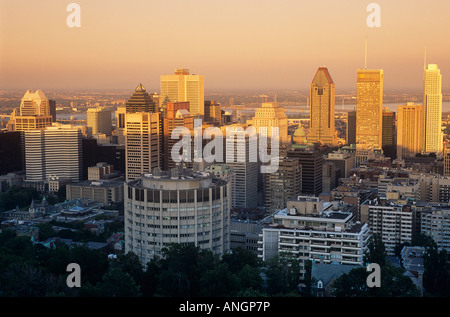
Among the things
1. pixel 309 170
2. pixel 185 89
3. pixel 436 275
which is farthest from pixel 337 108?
pixel 436 275

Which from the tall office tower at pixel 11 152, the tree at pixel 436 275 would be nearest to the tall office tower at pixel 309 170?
the tree at pixel 436 275

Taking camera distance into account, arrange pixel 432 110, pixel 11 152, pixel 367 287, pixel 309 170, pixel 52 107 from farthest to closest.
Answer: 1. pixel 432 110
2. pixel 52 107
3. pixel 11 152
4. pixel 309 170
5. pixel 367 287

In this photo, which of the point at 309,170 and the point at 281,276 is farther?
the point at 309,170

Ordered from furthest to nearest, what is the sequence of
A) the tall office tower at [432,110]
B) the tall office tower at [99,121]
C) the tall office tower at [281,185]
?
1. the tall office tower at [432,110]
2. the tall office tower at [99,121]
3. the tall office tower at [281,185]

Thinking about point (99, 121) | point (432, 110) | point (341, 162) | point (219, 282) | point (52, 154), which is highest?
point (432, 110)

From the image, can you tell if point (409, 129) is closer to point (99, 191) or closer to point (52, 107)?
point (52, 107)

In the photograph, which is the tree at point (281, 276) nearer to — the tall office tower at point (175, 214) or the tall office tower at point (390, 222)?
the tall office tower at point (175, 214)

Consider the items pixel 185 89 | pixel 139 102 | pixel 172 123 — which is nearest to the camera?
pixel 172 123
